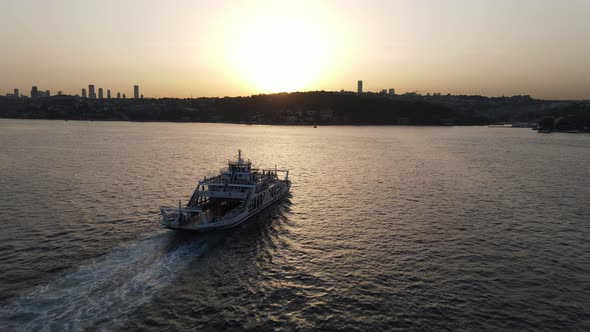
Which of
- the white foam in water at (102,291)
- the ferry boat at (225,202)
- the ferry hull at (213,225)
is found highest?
the ferry boat at (225,202)

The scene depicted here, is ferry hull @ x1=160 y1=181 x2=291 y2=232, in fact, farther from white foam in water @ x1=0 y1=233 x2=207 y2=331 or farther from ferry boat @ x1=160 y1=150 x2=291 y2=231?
white foam in water @ x1=0 y1=233 x2=207 y2=331

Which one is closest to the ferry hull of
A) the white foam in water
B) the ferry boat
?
the ferry boat

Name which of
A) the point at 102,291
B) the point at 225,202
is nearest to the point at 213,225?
the point at 225,202

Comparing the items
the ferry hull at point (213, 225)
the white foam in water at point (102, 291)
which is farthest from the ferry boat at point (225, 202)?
the white foam in water at point (102, 291)

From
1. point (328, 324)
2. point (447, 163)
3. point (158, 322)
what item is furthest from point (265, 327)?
point (447, 163)

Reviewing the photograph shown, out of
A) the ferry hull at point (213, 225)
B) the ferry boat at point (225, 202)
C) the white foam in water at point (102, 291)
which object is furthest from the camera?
the ferry boat at point (225, 202)

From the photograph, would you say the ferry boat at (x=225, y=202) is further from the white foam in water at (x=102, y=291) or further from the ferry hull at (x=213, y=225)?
the white foam in water at (x=102, y=291)

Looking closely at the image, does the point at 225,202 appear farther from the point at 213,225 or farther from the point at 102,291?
the point at 102,291

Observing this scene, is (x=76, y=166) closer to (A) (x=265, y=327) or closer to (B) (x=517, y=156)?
(A) (x=265, y=327)
